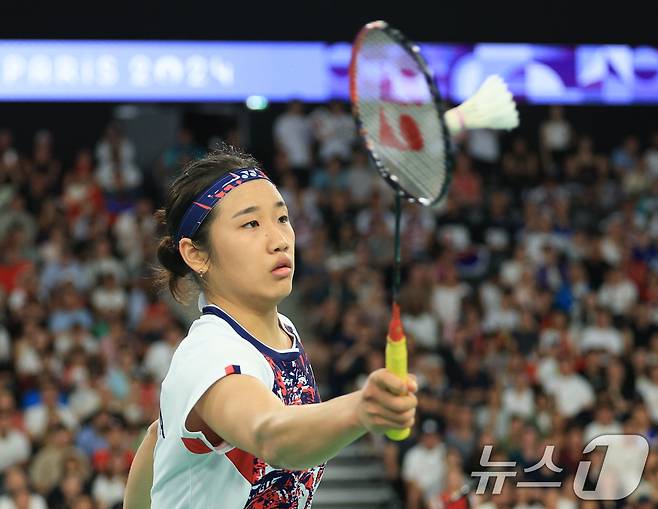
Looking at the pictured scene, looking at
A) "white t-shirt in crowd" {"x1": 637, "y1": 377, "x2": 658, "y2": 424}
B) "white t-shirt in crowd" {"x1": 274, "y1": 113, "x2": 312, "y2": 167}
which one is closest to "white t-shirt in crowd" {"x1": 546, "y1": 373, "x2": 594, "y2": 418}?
"white t-shirt in crowd" {"x1": 637, "y1": 377, "x2": 658, "y2": 424}

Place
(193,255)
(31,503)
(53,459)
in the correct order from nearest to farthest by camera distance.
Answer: (193,255)
(31,503)
(53,459)

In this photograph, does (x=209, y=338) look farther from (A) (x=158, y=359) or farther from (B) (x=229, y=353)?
(A) (x=158, y=359)

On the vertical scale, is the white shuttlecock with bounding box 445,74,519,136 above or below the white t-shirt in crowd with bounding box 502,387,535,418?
below

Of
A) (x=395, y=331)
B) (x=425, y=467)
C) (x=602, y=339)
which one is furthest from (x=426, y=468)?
(x=395, y=331)

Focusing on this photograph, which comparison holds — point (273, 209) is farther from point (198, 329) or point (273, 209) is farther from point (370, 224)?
point (370, 224)

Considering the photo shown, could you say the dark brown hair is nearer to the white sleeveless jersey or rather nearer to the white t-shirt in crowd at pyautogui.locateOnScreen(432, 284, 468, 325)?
the white sleeveless jersey

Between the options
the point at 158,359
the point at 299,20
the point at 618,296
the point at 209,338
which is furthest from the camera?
the point at 299,20

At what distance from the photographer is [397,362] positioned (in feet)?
8.00

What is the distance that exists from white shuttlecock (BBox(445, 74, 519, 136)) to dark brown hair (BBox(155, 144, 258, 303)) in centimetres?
77

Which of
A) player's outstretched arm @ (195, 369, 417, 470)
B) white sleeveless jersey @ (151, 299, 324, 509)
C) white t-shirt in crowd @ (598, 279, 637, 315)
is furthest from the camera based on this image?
white t-shirt in crowd @ (598, 279, 637, 315)

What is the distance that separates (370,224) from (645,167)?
4.03 metres

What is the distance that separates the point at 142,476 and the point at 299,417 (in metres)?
1.19

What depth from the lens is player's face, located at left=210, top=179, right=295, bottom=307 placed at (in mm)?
3160

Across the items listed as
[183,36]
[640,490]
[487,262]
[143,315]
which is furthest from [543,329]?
[183,36]
